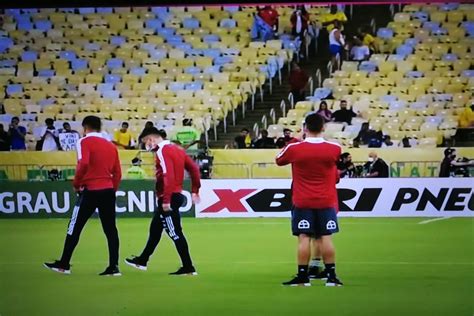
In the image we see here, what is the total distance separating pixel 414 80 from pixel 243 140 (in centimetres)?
228

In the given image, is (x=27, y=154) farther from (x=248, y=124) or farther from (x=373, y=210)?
(x=373, y=210)

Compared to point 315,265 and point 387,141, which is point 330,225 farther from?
point 387,141

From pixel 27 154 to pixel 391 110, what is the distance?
412cm

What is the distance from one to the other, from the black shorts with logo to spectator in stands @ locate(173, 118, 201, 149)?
522cm

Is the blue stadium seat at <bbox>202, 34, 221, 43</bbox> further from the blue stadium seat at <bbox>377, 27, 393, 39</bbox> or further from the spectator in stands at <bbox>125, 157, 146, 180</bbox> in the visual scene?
the blue stadium seat at <bbox>377, 27, 393, 39</bbox>

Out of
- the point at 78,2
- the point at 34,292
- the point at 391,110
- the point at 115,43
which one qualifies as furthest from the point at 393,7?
the point at 78,2

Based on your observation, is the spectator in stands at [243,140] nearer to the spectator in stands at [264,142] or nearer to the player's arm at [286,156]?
the spectator in stands at [264,142]

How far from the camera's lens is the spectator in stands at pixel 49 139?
11445 millimetres

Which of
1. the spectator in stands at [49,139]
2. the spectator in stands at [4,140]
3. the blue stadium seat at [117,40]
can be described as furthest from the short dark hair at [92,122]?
the blue stadium seat at [117,40]

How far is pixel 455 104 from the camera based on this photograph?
12.3 m

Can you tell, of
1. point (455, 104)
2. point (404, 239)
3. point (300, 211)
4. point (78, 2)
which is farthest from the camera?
point (455, 104)

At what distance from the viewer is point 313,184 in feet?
21.2

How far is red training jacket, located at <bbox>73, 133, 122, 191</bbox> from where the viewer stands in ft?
22.8

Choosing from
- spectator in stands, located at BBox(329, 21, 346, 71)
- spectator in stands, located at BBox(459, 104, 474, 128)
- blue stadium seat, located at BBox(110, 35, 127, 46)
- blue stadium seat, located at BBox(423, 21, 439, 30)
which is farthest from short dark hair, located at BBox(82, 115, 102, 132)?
blue stadium seat, located at BBox(423, 21, 439, 30)
